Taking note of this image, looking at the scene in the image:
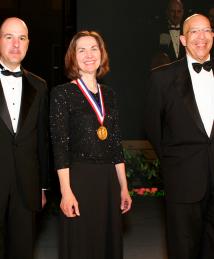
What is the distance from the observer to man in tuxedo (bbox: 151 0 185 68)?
693 centimetres

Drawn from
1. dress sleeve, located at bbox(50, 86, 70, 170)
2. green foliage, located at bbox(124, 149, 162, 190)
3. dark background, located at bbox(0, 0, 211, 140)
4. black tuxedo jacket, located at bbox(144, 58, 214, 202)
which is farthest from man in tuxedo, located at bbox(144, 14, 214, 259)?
green foliage, located at bbox(124, 149, 162, 190)

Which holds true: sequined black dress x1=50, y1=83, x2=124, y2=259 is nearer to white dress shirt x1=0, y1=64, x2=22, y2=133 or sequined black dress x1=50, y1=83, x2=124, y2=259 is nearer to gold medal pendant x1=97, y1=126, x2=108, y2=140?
gold medal pendant x1=97, y1=126, x2=108, y2=140

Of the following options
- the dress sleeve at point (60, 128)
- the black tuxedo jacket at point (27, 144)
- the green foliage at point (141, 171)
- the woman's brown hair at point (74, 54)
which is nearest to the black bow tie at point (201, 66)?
the woman's brown hair at point (74, 54)

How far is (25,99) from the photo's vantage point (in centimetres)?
321

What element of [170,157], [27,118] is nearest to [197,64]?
[170,157]

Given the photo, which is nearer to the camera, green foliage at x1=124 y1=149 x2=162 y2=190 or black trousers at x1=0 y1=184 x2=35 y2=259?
black trousers at x1=0 y1=184 x2=35 y2=259

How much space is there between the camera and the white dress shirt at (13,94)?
3.16m

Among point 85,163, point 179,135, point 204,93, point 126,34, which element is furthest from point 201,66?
point 126,34

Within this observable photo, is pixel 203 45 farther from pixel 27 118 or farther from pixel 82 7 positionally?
pixel 82 7

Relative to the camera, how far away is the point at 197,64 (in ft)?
10.7

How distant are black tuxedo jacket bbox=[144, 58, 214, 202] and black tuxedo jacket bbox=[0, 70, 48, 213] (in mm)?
729

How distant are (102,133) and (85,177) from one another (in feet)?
0.92

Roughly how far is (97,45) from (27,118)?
63 centimetres

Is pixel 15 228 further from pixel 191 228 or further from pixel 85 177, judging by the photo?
pixel 191 228
